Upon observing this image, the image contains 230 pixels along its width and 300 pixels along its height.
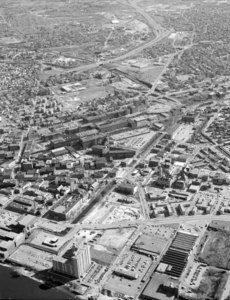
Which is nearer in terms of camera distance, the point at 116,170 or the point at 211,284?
the point at 211,284

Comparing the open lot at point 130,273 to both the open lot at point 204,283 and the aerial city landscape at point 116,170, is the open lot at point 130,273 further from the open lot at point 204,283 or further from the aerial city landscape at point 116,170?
the open lot at point 204,283

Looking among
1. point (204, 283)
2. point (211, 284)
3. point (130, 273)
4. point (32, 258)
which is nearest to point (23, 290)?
point (32, 258)

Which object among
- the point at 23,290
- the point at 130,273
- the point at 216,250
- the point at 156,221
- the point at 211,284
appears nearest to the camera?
the point at 211,284

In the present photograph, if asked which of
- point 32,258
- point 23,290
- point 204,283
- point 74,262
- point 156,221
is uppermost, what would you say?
point 156,221

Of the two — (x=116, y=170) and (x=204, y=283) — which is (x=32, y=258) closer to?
(x=204, y=283)

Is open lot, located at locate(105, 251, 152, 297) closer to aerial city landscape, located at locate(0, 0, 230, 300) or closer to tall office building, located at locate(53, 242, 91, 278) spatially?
aerial city landscape, located at locate(0, 0, 230, 300)

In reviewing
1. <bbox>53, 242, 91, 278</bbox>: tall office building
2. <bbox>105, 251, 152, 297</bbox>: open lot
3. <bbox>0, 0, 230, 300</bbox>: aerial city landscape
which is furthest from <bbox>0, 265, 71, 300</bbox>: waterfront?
<bbox>105, 251, 152, 297</bbox>: open lot

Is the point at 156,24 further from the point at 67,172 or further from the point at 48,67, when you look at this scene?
the point at 67,172
